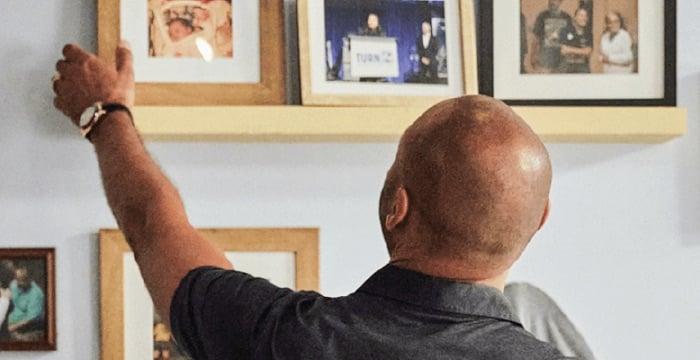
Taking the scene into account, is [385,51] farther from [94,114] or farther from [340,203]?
[94,114]

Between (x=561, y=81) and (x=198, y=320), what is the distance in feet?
3.50

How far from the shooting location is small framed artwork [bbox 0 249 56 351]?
6.24ft

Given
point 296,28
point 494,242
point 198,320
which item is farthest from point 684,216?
point 198,320

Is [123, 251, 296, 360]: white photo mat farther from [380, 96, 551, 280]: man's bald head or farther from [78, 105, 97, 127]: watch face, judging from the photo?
[380, 96, 551, 280]: man's bald head

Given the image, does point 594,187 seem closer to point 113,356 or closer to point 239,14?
point 239,14

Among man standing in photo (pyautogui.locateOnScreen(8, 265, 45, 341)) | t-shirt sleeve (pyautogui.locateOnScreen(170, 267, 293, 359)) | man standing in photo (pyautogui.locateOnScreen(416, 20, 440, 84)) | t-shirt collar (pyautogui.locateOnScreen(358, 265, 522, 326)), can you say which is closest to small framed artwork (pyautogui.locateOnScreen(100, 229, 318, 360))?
man standing in photo (pyautogui.locateOnScreen(8, 265, 45, 341))

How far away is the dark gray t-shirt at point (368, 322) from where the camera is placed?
1058mm

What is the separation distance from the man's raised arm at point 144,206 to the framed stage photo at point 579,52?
0.78m

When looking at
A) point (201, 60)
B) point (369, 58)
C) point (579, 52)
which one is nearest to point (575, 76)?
point (579, 52)

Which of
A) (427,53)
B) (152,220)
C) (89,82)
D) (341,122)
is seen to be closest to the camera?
(152,220)

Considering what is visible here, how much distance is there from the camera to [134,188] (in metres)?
1.29

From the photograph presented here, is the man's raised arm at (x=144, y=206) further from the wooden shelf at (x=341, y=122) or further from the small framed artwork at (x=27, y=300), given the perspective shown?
the small framed artwork at (x=27, y=300)

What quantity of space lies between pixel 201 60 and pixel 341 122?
0.96 feet

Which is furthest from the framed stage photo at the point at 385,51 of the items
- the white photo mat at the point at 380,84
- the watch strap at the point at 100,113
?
the watch strap at the point at 100,113
